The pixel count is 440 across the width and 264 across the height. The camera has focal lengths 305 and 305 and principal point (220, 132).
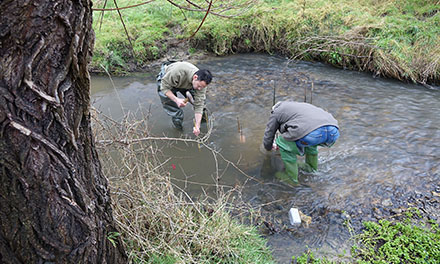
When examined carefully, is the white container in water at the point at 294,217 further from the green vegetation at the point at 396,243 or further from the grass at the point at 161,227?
the grass at the point at 161,227

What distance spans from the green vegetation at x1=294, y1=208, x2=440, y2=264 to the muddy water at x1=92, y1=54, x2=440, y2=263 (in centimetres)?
15

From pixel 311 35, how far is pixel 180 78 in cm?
513

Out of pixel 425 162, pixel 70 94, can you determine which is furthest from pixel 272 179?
pixel 70 94

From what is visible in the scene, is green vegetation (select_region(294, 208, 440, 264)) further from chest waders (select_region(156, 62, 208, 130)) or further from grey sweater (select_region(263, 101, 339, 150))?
chest waders (select_region(156, 62, 208, 130))

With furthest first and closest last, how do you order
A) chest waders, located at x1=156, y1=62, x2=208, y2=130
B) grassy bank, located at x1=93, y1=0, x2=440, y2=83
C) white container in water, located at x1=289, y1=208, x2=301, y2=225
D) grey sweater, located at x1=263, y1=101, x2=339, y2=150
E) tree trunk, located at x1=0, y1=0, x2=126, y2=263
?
grassy bank, located at x1=93, y1=0, x2=440, y2=83, chest waders, located at x1=156, y1=62, x2=208, y2=130, grey sweater, located at x1=263, y1=101, x2=339, y2=150, white container in water, located at x1=289, y1=208, x2=301, y2=225, tree trunk, located at x1=0, y1=0, x2=126, y2=263

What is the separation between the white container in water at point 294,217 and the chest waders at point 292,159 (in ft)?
2.39

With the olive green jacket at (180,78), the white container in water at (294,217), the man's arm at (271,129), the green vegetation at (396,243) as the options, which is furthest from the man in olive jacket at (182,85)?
the green vegetation at (396,243)

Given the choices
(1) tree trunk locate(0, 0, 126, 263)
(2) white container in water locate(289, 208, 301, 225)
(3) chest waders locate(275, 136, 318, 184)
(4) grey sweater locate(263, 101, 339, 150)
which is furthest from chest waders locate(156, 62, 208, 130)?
(1) tree trunk locate(0, 0, 126, 263)

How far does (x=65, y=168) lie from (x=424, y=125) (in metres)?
5.81

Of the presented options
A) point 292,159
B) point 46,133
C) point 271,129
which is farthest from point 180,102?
point 46,133

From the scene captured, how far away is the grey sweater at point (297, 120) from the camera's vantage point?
3525mm

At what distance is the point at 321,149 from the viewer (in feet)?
16.0

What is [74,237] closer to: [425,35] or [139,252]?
[139,252]

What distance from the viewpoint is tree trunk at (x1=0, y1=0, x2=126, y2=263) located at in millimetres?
1143
